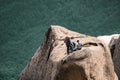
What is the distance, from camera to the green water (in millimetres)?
18397

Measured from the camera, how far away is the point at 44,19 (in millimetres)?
20125

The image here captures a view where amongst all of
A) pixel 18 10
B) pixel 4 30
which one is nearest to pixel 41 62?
pixel 4 30

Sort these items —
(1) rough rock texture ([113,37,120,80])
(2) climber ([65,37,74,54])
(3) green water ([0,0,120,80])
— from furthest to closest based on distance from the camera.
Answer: (3) green water ([0,0,120,80])
(1) rough rock texture ([113,37,120,80])
(2) climber ([65,37,74,54])

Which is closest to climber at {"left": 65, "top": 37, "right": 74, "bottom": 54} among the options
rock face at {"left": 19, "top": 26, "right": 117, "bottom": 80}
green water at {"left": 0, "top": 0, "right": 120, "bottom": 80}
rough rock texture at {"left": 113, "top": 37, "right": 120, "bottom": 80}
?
rock face at {"left": 19, "top": 26, "right": 117, "bottom": 80}

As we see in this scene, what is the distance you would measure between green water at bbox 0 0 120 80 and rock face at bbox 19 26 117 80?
363 inches

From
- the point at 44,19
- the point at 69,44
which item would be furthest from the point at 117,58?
the point at 44,19

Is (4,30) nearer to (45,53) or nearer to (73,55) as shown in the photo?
(45,53)

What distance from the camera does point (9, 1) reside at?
2094cm

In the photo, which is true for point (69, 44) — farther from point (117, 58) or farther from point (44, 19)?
point (44, 19)

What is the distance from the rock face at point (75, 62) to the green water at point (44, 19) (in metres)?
9.22

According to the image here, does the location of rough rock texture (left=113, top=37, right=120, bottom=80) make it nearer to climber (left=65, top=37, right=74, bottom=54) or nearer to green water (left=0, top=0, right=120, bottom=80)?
climber (left=65, top=37, right=74, bottom=54)

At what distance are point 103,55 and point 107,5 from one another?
46.4 ft

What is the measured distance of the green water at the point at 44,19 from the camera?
18397 millimetres

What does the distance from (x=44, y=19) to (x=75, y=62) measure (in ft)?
46.1
